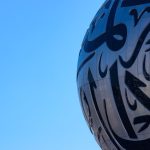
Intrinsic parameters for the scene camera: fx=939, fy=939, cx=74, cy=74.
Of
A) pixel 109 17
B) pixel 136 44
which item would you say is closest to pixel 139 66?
pixel 136 44

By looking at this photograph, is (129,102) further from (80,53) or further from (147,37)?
(80,53)

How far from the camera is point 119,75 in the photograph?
79.8ft

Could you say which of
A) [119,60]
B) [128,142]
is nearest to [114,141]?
[128,142]

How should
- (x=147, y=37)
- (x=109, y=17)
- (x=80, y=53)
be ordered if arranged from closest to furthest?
(x=147, y=37), (x=109, y=17), (x=80, y=53)

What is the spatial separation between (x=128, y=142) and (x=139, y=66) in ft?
7.37

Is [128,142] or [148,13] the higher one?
[148,13]

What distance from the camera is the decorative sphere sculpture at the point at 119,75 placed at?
2398 centimetres

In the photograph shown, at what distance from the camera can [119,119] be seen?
80.9 ft

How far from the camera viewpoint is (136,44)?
24.0 m

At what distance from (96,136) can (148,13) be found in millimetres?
4311

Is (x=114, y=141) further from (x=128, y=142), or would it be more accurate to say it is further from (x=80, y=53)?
(x=80, y=53)

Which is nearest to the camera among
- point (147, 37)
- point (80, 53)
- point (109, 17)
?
point (147, 37)

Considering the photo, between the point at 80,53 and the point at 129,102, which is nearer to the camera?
the point at 129,102

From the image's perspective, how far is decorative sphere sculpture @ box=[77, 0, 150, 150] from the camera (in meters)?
24.0
